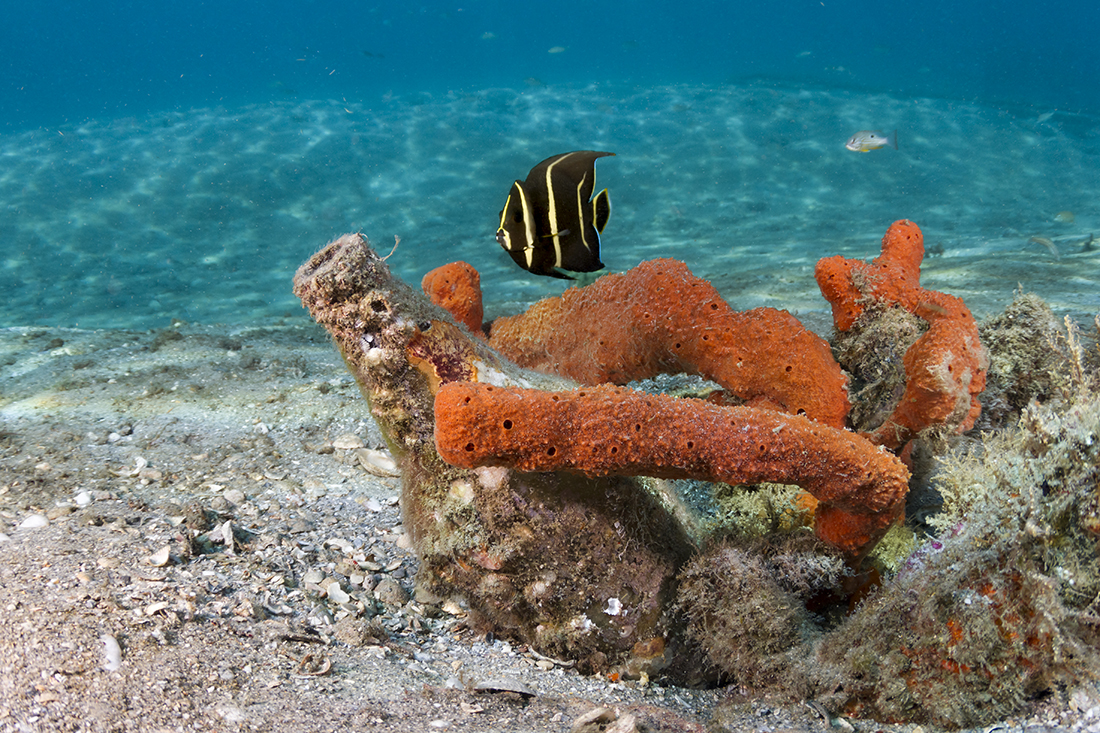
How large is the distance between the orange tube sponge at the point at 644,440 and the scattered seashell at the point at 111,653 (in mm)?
1181

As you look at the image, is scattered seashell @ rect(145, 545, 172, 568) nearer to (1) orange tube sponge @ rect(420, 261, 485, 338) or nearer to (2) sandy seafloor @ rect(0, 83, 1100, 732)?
(2) sandy seafloor @ rect(0, 83, 1100, 732)

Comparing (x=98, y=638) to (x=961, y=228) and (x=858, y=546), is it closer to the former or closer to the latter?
(x=858, y=546)

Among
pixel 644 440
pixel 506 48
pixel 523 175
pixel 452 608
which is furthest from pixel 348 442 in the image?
pixel 506 48

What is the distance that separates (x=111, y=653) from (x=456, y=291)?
2193mm

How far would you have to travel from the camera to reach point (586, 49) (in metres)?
72.1

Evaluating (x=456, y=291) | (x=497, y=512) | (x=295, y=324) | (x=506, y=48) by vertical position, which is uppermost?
(x=506, y=48)

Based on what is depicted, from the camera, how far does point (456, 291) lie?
11.0ft

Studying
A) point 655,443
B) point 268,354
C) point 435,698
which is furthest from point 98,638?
point 268,354

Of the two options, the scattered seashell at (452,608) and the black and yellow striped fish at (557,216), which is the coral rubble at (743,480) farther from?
the black and yellow striped fish at (557,216)

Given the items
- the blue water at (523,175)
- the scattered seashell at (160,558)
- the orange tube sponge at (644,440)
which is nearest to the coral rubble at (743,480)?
the orange tube sponge at (644,440)

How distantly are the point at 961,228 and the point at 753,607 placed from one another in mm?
15919

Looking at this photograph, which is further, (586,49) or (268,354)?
(586,49)

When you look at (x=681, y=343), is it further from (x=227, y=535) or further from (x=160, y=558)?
(x=160, y=558)

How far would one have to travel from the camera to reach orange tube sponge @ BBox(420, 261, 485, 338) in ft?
11.0
